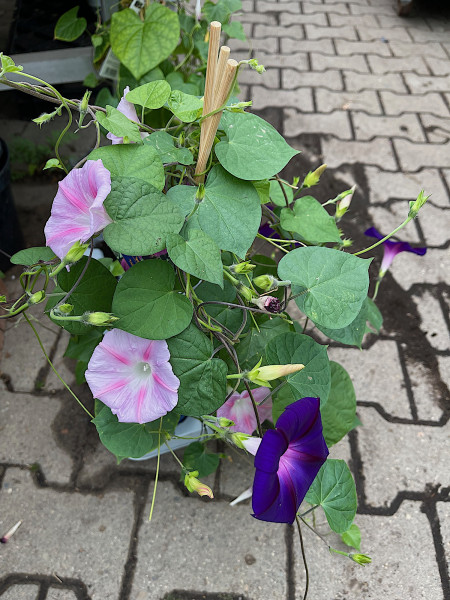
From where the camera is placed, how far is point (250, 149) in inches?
37.4

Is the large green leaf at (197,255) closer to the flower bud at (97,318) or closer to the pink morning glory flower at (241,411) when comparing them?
the flower bud at (97,318)

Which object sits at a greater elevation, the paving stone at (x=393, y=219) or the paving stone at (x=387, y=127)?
the paving stone at (x=387, y=127)

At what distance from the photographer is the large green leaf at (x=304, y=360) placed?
1021 millimetres

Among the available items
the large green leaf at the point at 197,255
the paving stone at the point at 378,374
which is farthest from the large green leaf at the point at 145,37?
the paving stone at the point at 378,374

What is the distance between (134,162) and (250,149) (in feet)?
0.70

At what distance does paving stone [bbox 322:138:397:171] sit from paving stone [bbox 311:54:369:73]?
2.60 ft

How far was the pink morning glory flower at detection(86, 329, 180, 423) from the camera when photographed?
3.05ft

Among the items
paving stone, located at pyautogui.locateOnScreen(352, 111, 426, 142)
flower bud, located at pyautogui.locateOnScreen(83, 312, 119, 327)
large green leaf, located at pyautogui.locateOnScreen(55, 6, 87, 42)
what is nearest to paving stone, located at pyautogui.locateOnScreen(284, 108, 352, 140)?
paving stone, located at pyautogui.locateOnScreen(352, 111, 426, 142)

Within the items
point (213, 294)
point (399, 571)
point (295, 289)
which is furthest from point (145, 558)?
point (295, 289)

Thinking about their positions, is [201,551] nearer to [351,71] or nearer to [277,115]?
[277,115]

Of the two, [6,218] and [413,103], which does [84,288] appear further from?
[413,103]

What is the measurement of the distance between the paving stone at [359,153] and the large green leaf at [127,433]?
1815 mm

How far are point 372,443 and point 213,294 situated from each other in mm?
859

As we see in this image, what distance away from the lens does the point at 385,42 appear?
3.53 meters
